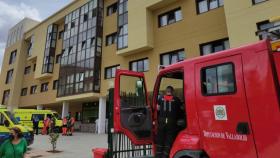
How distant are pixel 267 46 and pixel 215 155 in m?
1.74

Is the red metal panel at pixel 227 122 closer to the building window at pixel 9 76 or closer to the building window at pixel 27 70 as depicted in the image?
the building window at pixel 27 70

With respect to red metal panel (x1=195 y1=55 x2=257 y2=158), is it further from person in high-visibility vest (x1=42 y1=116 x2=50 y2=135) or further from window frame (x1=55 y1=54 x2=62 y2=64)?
window frame (x1=55 y1=54 x2=62 y2=64)

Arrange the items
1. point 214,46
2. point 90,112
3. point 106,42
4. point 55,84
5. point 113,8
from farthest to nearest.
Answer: point 55,84, point 90,112, point 113,8, point 106,42, point 214,46

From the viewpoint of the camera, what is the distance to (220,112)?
12.4 ft

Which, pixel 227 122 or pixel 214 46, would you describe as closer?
pixel 227 122

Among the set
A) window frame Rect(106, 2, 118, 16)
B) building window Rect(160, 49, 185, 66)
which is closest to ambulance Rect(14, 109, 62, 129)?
window frame Rect(106, 2, 118, 16)

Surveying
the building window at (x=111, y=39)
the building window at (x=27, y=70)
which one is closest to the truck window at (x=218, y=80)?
the building window at (x=111, y=39)

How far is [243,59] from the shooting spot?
3.73m

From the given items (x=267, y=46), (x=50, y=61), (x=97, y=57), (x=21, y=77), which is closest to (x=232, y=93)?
(x=267, y=46)

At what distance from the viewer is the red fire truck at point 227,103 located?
333cm

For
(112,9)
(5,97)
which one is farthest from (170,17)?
(5,97)

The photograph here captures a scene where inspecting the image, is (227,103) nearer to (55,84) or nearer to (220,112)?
(220,112)

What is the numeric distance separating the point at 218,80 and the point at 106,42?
22710 millimetres

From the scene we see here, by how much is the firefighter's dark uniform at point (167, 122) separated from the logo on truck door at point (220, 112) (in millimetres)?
883
